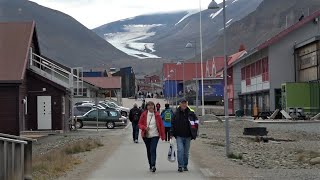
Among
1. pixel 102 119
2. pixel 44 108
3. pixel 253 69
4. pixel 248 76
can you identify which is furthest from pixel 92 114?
pixel 248 76

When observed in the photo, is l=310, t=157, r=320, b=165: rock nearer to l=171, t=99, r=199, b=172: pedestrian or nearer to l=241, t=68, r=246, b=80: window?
l=171, t=99, r=199, b=172: pedestrian

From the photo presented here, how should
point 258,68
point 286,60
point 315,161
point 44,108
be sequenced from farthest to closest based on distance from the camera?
point 258,68 → point 286,60 → point 44,108 → point 315,161

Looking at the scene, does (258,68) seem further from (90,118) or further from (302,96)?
(90,118)

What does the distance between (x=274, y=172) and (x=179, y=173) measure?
254 centimetres

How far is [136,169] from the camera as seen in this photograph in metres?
16.3

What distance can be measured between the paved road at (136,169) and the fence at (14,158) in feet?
10.6

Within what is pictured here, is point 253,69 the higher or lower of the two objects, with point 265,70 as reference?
higher

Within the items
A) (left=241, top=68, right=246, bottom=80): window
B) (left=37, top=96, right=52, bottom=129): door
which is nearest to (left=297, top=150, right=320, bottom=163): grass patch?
(left=37, top=96, right=52, bottom=129): door

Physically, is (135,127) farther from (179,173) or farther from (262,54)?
(262,54)

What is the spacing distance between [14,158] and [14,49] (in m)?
26.7

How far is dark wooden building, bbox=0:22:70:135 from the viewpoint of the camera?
115ft

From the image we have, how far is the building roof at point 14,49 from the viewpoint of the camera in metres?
34.8

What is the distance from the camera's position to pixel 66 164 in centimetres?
1723

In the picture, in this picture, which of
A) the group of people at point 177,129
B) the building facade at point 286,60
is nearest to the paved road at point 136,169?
the group of people at point 177,129
